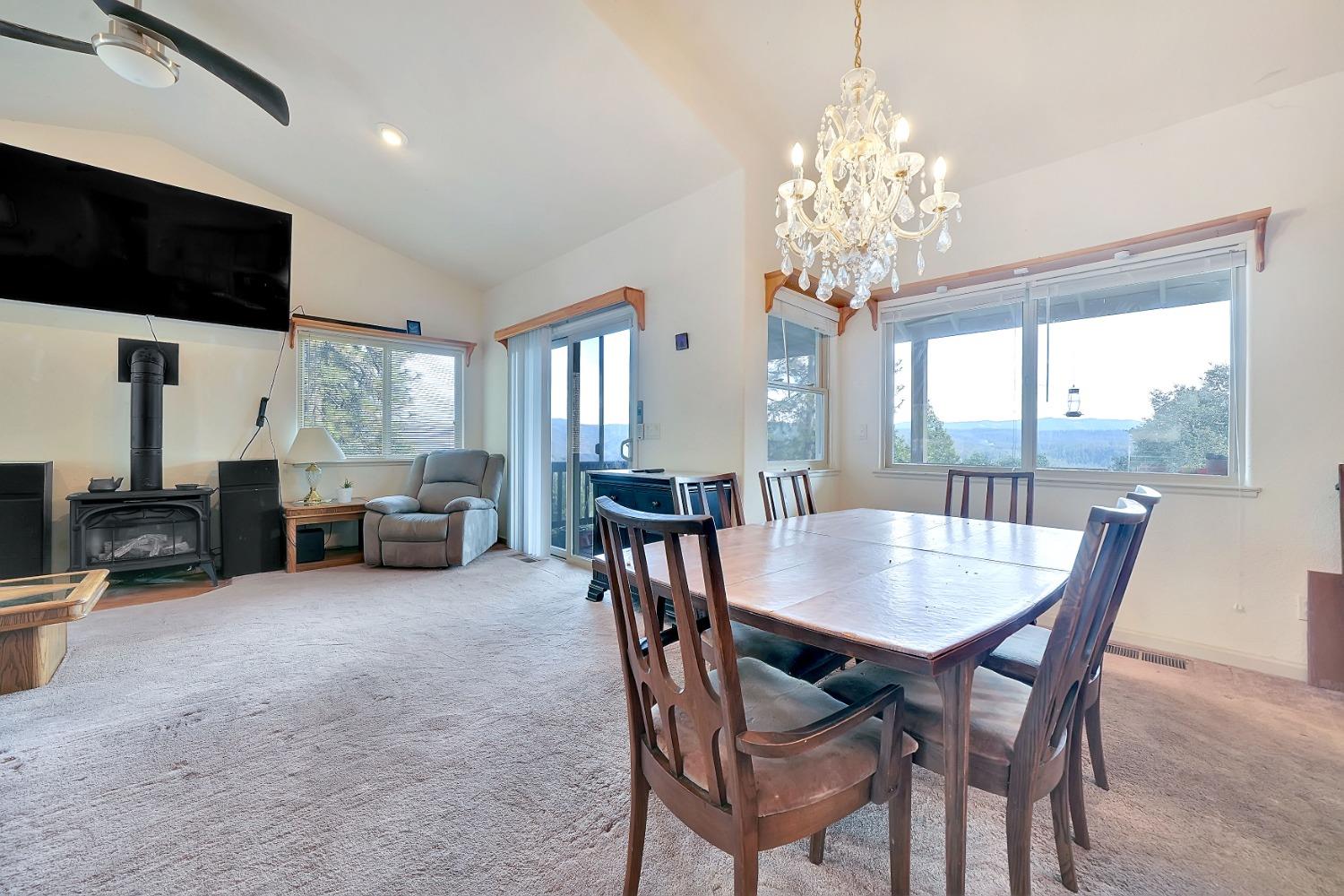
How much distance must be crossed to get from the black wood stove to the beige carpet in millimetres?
1249

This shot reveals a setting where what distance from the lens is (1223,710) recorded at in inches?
78.3

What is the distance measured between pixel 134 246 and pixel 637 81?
3910mm

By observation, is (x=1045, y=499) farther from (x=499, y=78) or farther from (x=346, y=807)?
(x=499, y=78)

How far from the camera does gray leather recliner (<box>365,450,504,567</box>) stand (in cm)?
410

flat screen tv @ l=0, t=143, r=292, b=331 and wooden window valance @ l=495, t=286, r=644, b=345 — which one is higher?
flat screen tv @ l=0, t=143, r=292, b=331

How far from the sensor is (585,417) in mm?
4379

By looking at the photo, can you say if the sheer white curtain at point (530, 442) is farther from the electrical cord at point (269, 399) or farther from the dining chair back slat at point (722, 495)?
the dining chair back slat at point (722, 495)

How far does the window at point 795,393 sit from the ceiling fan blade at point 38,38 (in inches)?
135

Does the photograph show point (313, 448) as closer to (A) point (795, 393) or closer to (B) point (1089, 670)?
(A) point (795, 393)

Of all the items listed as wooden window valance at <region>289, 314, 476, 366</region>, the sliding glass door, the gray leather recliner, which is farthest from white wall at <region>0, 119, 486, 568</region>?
the sliding glass door

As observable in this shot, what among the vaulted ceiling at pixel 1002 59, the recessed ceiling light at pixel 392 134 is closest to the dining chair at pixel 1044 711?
the vaulted ceiling at pixel 1002 59

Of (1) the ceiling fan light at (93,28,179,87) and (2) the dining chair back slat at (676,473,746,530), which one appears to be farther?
(2) the dining chair back slat at (676,473,746,530)

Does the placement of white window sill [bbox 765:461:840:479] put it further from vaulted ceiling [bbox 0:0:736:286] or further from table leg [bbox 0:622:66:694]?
table leg [bbox 0:622:66:694]

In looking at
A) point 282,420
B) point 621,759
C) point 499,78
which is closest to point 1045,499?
point 621,759
